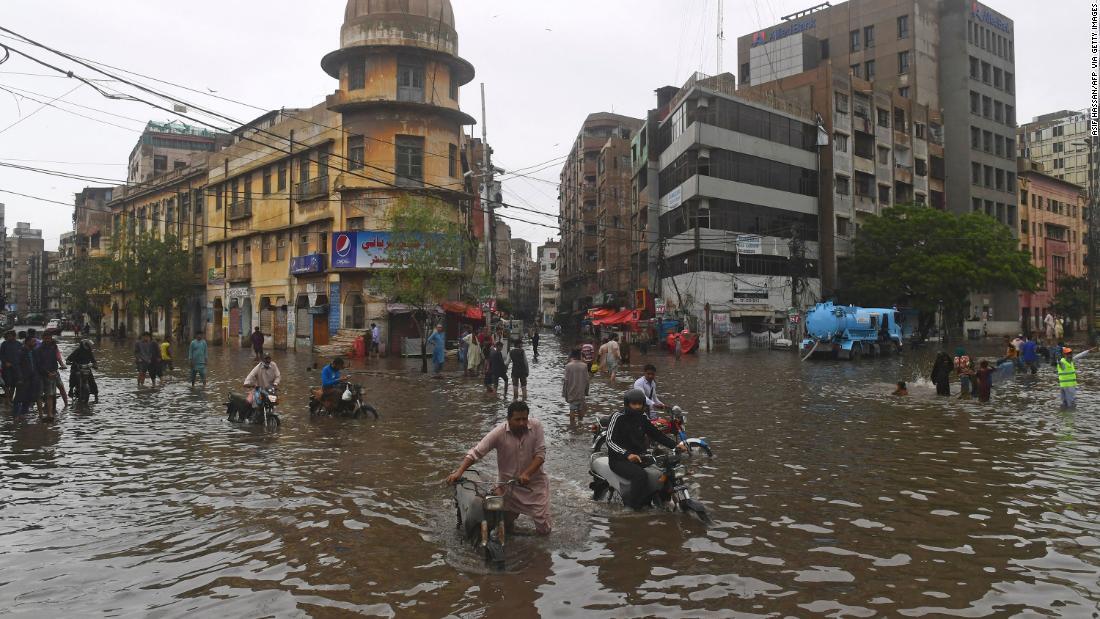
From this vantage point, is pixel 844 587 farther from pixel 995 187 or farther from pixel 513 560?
pixel 995 187

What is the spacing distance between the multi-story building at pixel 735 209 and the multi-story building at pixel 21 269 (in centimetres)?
12650

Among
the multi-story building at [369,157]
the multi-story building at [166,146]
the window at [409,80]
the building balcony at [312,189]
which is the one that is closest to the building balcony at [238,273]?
the multi-story building at [369,157]

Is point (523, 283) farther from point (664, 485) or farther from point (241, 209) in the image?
point (664, 485)

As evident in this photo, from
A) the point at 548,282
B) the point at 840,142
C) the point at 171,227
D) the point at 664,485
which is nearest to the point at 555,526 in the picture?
the point at 664,485

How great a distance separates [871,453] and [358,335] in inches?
1162

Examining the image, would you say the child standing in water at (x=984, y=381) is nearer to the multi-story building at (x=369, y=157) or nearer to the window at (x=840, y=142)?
the multi-story building at (x=369, y=157)

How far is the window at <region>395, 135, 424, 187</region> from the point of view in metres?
37.1

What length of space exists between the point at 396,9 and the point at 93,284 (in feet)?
130

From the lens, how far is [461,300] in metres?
42.4

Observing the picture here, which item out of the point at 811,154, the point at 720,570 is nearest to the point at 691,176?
the point at 811,154

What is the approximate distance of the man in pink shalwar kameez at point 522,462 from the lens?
6.48 m

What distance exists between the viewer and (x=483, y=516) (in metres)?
6.13

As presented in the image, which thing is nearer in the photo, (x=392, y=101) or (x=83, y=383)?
(x=83, y=383)

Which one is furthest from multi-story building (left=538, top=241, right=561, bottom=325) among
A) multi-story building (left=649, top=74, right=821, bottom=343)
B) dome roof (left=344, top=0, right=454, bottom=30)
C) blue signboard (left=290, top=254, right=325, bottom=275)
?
dome roof (left=344, top=0, right=454, bottom=30)
